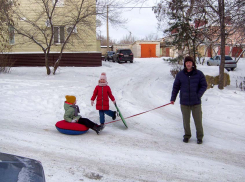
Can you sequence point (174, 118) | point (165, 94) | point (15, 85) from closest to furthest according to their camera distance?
point (174, 118)
point (165, 94)
point (15, 85)

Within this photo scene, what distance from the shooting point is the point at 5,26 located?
604 inches

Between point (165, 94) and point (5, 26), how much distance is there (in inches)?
425

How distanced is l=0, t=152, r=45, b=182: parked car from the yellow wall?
40.7 ft

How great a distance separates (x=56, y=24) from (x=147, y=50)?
32.0 metres

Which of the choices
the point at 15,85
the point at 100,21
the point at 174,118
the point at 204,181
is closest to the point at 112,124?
the point at 174,118

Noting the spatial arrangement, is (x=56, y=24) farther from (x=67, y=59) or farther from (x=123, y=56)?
(x=123, y=56)

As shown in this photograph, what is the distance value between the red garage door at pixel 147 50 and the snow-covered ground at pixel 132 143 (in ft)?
127

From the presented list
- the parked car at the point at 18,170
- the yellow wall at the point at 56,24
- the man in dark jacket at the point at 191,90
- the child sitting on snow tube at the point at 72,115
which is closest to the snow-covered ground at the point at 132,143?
the child sitting on snow tube at the point at 72,115

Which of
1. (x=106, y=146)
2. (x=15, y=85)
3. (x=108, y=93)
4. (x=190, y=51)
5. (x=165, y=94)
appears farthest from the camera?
(x=190, y=51)

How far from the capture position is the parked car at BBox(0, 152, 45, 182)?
2418mm

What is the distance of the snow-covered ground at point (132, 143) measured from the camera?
4117 mm

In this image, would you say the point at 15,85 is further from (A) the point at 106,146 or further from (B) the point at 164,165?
(B) the point at 164,165

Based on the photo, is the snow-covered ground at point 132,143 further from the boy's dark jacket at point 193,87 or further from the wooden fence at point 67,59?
the wooden fence at point 67,59

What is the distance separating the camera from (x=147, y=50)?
47.3 meters
